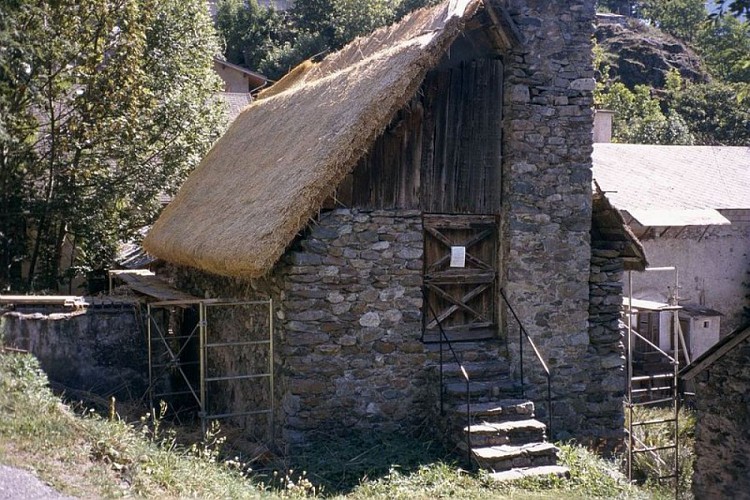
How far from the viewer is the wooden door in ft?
35.7

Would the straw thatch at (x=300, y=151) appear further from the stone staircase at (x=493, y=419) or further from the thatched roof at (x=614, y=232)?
the thatched roof at (x=614, y=232)

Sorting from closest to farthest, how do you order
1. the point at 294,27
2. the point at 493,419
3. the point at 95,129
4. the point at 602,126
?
1. the point at 493,419
2. the point at 95,129
3. the point at 602,126
4. the point at 294,27

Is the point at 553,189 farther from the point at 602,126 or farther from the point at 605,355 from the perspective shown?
the point at 602,126

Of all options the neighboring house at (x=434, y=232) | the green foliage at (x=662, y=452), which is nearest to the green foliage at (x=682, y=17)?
the green foliage at (x=662, y=452)

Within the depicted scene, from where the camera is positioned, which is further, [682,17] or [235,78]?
[682,17]

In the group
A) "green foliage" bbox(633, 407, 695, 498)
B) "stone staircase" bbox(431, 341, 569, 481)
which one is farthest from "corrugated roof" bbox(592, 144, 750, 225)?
"stone staircase" bbox(431, 341, 569, 481)

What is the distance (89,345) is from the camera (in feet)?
39.4

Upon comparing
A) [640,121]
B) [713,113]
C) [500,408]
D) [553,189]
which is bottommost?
[500,408]

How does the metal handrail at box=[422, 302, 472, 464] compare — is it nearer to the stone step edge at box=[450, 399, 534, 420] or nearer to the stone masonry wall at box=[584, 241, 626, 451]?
the stone step edge at box=[450, 399, 534, 420]

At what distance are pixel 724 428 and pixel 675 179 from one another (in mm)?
10441

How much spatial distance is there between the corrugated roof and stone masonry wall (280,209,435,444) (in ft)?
26.1

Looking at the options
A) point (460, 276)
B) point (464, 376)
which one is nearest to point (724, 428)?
point (464, 376)

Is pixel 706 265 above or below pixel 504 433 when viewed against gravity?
above

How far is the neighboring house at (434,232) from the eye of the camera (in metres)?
10.0
